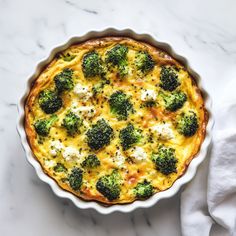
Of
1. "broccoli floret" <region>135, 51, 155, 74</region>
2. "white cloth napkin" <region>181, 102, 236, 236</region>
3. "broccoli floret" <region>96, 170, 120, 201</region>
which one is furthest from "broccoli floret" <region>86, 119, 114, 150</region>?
"white cloth napkin" <region>181, 102, 236, 236</region>

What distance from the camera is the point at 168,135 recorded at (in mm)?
4316

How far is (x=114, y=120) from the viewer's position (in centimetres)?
439

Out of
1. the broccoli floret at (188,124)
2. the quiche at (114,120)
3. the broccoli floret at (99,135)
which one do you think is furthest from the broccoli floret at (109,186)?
the broccoli floret at (188,124)

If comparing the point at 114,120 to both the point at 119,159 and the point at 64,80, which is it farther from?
the point at 64,80

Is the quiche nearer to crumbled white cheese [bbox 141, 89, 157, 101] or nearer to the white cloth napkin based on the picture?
crumbled white cheese [bbox 141, 89, 157, 101]

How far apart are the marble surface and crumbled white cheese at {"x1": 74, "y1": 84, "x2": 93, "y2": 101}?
0.58 metres

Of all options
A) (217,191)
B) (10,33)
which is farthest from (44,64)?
(217,191)

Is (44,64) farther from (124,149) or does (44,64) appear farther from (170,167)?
(170,167)

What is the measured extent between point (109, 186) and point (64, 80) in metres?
0.82

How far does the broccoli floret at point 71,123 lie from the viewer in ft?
14.1

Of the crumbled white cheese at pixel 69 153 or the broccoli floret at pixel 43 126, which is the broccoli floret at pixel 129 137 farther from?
the broccoli floret at pixel 43 126

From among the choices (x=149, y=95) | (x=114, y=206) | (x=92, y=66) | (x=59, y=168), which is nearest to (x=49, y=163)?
(x=59, y=168)

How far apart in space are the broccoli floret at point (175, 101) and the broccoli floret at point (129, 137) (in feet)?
0.97

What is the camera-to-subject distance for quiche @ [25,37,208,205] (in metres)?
4.27
